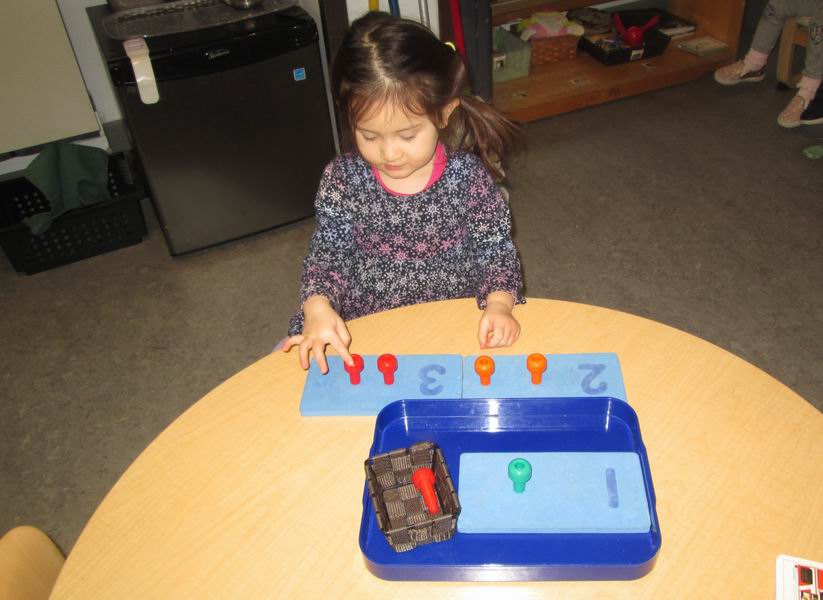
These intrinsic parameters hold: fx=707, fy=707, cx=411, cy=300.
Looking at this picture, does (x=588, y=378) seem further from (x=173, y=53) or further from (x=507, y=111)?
(x=507, y=111)

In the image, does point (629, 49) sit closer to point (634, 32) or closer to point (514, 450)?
point (634, 32)

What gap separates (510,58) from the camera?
2.51 metres

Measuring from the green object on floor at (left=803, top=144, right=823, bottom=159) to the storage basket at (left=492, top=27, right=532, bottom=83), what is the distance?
0.96 meters

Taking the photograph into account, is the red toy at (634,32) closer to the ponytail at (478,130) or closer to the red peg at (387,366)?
the ponytail at (478,130)

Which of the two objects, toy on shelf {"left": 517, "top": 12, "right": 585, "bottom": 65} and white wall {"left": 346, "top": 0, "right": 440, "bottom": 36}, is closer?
white wall {"left": 346, "top": 0, "right": 440, "bottom": 36}

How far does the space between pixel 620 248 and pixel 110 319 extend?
139cm

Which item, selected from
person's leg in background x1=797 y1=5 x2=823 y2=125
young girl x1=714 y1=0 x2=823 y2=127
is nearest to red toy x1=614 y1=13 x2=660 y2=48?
young girl x1=714 y1=0 x2=823 y2=127

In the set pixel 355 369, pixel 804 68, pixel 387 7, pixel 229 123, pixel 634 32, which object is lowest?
pixel 804 68

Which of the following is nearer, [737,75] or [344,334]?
[344,334]

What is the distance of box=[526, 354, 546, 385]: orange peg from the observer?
0.80 meters

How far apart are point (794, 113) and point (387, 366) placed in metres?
2.11

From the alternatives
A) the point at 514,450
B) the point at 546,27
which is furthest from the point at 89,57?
the point at 514,450

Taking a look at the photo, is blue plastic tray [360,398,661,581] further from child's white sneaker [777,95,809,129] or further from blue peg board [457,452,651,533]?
child's white sneaker [777,95,809,129]

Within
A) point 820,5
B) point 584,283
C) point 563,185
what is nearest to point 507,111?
point 563,185
